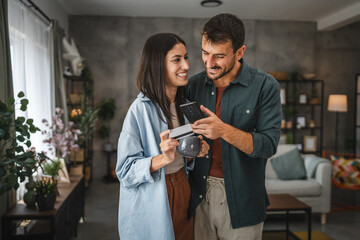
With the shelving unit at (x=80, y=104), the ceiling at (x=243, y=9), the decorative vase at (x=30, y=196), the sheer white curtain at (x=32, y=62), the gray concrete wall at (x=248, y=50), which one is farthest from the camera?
the gray concrete wall at (x=248, y=50)

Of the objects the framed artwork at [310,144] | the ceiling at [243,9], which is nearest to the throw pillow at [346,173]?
the framed artwork at [310,144]

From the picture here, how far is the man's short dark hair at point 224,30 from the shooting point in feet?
4.95

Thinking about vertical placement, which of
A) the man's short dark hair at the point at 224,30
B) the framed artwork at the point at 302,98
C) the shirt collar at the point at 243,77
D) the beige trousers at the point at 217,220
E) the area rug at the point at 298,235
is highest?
the man's short dark hair at the point at 224,30

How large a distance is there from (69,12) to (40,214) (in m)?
4.76

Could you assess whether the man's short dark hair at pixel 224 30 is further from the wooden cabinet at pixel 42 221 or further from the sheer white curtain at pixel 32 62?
the sheer white curtain at pixel 32 62

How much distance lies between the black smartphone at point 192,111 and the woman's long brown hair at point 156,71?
182 mm

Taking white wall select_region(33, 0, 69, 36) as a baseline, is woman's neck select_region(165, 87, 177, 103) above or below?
below

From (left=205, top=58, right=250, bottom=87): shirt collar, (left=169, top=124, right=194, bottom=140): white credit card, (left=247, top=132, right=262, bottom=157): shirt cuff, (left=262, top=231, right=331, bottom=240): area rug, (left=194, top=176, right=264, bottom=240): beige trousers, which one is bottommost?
(left=262, top=231, right=331, bottom=240): area rug

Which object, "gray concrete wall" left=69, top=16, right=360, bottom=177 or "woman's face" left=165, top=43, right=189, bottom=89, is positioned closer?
"woman's face" left=165, top=43, right=189, bottom=89

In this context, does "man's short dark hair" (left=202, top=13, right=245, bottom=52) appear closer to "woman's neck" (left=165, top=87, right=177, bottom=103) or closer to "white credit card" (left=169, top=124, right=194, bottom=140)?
"woman's neck" (left=165, top=87, right=177, bottom=103)

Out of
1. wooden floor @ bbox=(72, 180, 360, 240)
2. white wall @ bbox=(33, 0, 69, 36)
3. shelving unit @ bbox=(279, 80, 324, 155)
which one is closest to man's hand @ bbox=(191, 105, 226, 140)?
wooden floor @ bbox=(72, 180, 360, 240)

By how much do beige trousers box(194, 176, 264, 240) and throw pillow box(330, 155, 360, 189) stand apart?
350 centimetres

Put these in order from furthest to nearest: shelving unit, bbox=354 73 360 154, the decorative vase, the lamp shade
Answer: shelving unit, bbox=354 73 360 154, the lamp shade, the decorative vase

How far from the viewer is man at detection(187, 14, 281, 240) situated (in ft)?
4.99
